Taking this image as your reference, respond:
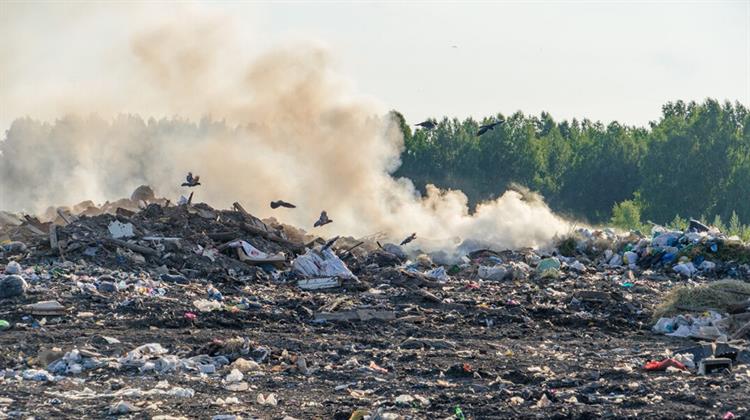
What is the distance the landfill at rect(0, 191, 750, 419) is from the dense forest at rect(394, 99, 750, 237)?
2492cm

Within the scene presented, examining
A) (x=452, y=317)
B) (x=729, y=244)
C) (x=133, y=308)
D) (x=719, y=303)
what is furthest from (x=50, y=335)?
(x=729, y=244)

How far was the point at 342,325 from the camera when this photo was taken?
43.3 ft

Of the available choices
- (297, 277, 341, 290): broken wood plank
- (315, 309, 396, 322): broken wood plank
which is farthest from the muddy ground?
(297, 277, 341, 290): broken wood plank

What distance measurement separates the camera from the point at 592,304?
50.5 feet

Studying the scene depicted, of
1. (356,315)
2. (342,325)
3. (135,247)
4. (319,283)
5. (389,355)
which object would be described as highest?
(135,247)

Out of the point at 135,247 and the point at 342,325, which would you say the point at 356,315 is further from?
the point at 135,247

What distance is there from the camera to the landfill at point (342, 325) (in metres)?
8.24

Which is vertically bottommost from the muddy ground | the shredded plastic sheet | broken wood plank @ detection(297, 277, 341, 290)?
the muddy ground

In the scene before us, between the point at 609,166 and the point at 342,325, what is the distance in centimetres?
4116

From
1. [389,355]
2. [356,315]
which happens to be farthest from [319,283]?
[389,355]

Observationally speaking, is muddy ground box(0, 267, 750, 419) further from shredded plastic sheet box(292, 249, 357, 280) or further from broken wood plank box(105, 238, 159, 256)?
broken wood plank box(105, 238, 159, 256)

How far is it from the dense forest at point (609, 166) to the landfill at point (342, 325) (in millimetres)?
24916

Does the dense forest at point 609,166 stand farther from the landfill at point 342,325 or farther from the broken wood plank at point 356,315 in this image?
the broken wood plank at point 356,315

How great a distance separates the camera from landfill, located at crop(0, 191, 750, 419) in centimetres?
824
